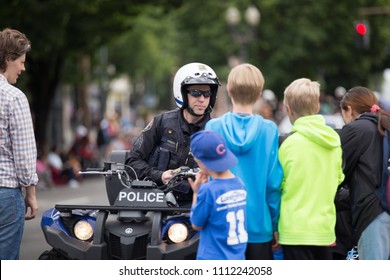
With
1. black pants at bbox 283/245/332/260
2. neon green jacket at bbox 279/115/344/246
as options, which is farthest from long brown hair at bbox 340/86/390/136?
black pants at bbox 283/245/332/260

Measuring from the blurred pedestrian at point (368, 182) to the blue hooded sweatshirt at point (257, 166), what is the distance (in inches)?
34.9

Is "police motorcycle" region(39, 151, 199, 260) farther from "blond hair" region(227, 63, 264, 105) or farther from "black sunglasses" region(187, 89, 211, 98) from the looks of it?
"blond hair" region(227, 63, 264, 105)

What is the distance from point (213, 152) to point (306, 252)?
944 millimetres

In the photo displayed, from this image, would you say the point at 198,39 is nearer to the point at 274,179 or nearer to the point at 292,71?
the point at 292,71

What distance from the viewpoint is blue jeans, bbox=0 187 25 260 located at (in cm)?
650

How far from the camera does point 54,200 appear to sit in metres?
22.1

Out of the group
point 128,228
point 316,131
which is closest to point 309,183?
point 316,131

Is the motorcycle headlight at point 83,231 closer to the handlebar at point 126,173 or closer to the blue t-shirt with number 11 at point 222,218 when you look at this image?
the handlebar at point 126,173

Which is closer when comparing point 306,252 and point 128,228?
point 306,252

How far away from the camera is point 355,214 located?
7.01m

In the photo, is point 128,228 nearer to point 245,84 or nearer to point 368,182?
point 245,84

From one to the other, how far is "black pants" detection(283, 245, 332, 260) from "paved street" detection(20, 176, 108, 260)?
5.51m

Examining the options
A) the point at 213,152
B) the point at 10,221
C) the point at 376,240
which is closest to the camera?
the point at 213,152

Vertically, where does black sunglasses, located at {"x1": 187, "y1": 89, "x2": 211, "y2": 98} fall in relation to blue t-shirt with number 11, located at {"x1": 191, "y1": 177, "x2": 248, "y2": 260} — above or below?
above
